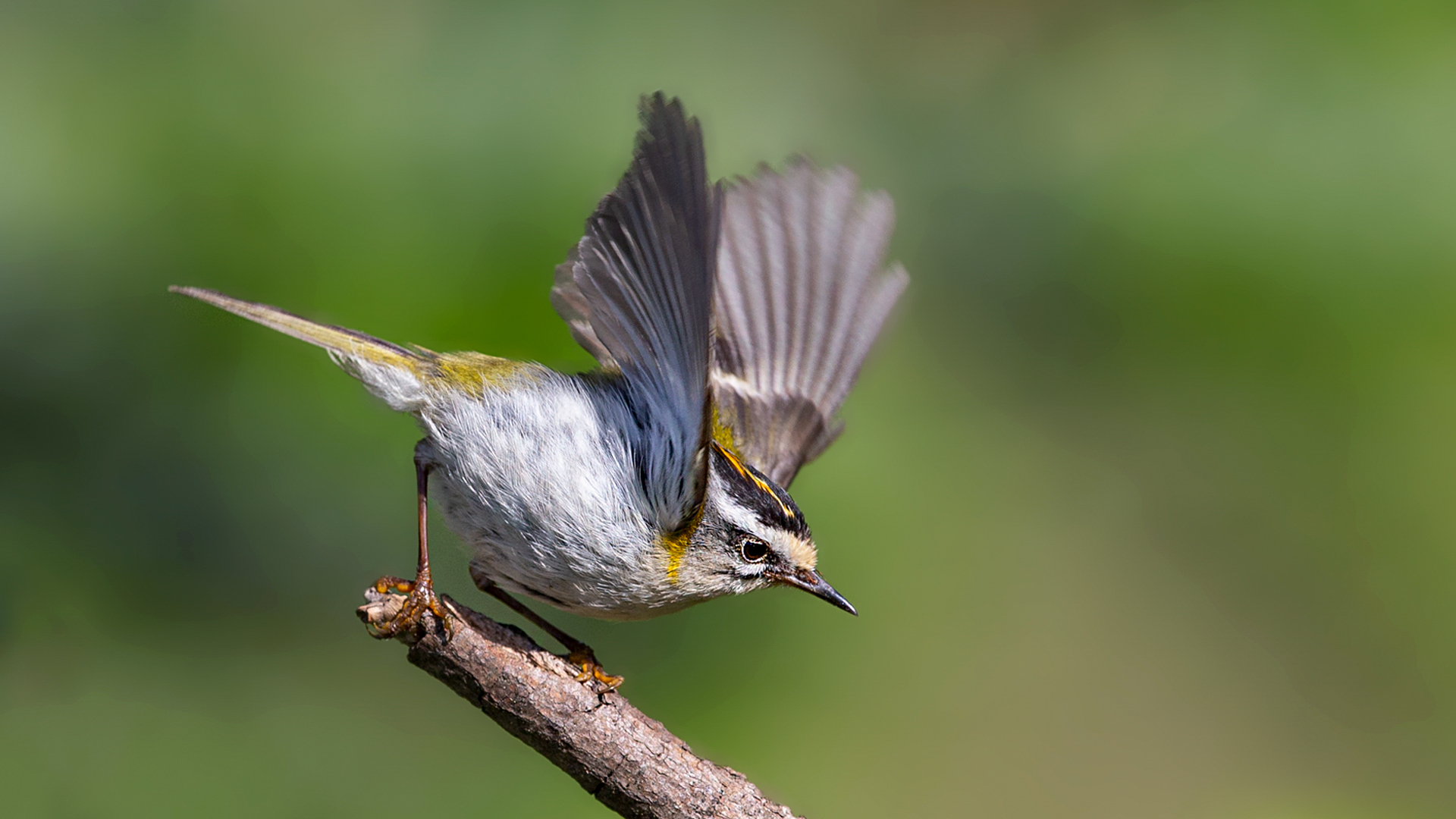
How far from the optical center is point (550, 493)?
3.98 feet

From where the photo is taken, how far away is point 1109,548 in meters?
2.88

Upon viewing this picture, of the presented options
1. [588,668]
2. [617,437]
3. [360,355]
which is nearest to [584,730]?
[588,668]

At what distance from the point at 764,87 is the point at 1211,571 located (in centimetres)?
166

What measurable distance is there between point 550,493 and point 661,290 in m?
0.25

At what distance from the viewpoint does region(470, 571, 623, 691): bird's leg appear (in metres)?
1.19

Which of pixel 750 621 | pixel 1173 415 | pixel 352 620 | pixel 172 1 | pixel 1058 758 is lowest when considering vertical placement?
pixel 1058 758

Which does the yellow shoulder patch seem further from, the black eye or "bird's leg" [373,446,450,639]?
the black eye

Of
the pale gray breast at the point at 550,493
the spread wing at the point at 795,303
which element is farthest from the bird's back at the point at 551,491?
the spread wing at the point at 795,303

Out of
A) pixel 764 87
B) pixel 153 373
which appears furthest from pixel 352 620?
pixel 764 87

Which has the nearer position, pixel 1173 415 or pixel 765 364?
pixel 765 364

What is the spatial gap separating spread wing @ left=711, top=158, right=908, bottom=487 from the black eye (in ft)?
1.14

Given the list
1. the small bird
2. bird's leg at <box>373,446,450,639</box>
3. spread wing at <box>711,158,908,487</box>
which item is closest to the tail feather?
the small bird

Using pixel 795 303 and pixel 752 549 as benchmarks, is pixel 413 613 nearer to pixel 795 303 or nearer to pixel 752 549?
pixel 752 549

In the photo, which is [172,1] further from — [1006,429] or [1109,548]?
[1109,548]
